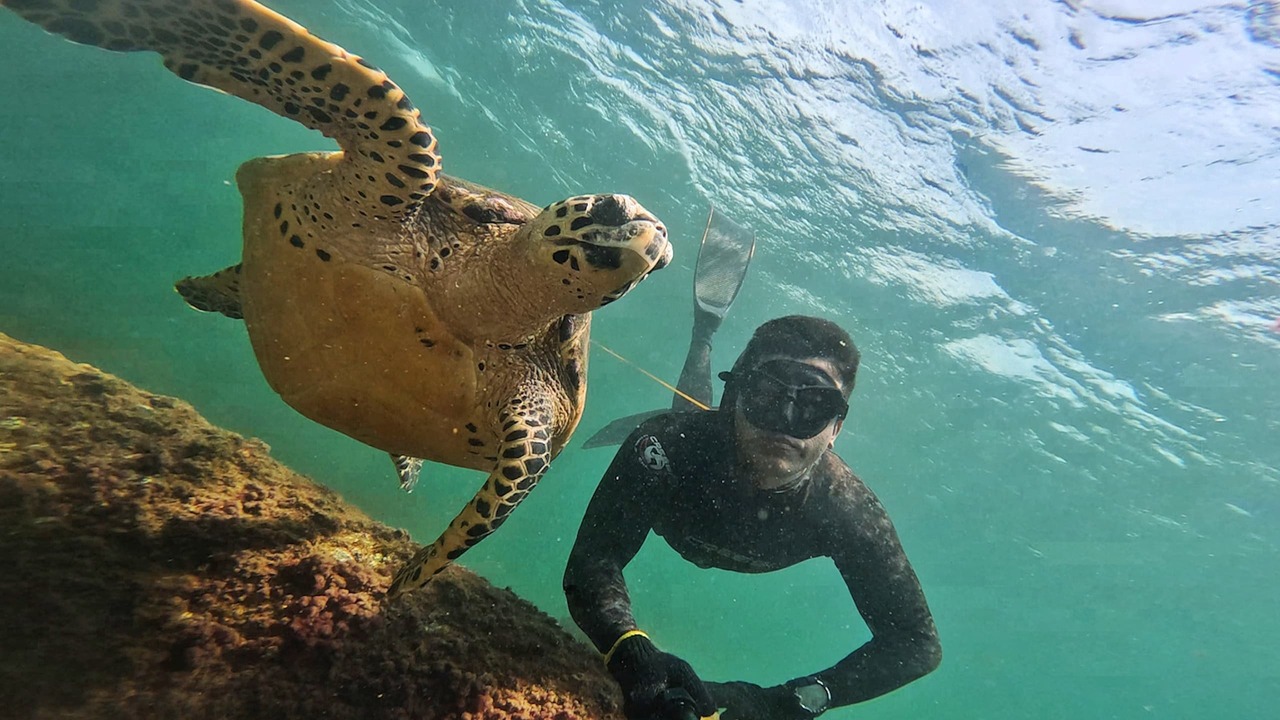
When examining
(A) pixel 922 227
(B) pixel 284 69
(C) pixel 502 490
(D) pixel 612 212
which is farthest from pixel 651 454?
(A) pixel 922 227

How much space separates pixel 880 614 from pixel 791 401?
140 cm

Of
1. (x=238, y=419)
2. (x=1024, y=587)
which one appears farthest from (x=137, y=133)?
(x=1024, y=587)

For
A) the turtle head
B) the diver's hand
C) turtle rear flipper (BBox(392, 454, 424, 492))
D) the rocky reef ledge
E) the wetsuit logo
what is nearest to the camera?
the rocky reef ledge

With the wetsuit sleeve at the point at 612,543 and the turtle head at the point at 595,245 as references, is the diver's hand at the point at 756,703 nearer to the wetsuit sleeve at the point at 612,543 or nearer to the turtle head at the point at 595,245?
the wetsuit sleeve at the point at 612,543

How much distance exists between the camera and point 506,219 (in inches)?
119

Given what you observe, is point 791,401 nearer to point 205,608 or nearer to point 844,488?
point 844,488

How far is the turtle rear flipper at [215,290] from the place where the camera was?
3.94m

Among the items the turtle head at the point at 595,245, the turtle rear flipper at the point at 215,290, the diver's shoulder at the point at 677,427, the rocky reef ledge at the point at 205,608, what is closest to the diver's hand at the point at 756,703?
the rocky reef ledge at the point at 205,608

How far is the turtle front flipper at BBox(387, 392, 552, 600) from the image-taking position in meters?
2.05

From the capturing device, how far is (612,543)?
10.2 ft

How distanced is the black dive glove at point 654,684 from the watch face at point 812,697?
1.13m

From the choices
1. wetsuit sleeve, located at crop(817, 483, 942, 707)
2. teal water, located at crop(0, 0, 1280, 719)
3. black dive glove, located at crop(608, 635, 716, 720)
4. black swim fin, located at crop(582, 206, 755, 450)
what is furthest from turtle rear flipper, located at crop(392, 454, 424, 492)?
teal water, located at crop(0, 0, 1280, 719)

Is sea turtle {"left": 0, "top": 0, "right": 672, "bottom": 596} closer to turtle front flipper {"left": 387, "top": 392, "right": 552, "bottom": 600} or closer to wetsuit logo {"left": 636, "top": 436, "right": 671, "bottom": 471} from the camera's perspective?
turtle front flipper {"left": 387, "top": 392, "right": 552, "bottom": 600}

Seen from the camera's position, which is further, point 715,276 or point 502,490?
point 715,276
